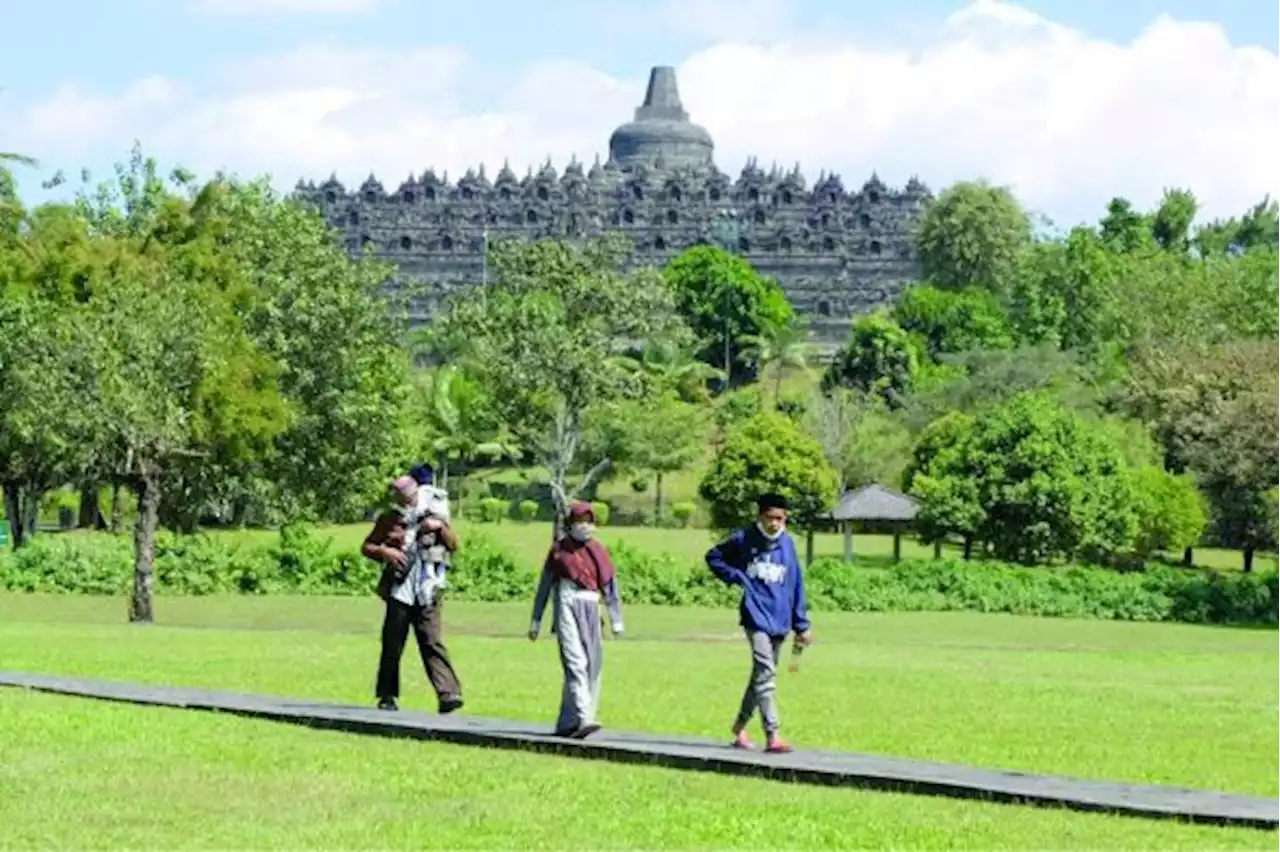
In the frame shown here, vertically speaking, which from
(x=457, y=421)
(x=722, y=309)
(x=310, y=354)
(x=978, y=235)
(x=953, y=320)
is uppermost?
(x=978, y=235)

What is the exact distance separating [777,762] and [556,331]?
45.0m

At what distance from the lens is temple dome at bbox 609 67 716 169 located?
181 meters

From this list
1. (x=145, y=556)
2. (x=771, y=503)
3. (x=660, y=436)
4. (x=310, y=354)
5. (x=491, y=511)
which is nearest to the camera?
(x=771, y=503)

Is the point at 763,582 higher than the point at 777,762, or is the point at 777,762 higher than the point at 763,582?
the point at 763,582

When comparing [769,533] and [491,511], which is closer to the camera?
[769,533]

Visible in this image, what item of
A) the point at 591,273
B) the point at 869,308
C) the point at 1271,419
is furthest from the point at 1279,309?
the point at 869,308

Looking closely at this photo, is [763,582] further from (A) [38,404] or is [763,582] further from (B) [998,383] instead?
(B) [998,383]

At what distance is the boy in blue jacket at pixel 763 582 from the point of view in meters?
15.1

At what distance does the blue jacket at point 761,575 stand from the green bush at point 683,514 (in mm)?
63458

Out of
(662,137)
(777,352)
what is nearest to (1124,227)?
(777,352)

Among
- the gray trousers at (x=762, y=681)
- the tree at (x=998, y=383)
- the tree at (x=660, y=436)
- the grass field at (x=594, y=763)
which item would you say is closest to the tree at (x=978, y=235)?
the tree at (x=998, y=383)

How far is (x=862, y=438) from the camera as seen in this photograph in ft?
251

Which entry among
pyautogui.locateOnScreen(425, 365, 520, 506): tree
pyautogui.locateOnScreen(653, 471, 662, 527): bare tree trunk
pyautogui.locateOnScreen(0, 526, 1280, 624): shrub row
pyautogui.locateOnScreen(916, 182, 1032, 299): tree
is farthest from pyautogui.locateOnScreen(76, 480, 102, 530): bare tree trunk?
pyautogui.locateOnScreen(916, 182, 1032, 299): tree

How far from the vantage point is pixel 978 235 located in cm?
13125
